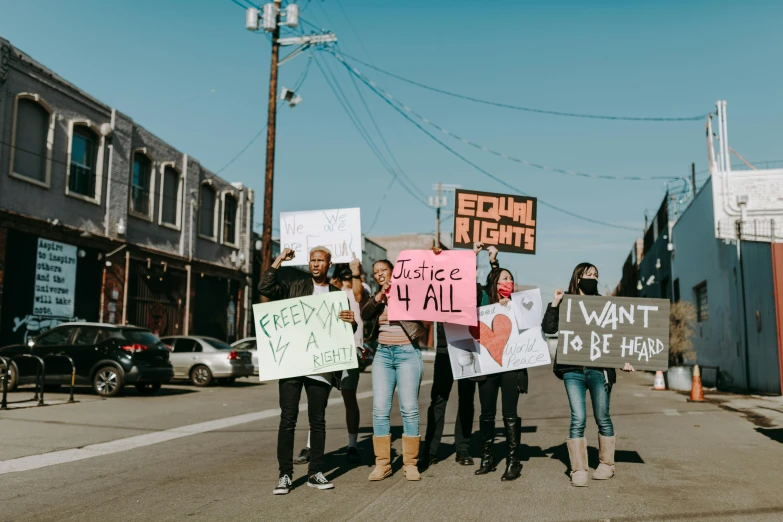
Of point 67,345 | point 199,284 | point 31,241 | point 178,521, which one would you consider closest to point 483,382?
point 178,521

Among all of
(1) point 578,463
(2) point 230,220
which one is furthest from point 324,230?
(2) point 230,220

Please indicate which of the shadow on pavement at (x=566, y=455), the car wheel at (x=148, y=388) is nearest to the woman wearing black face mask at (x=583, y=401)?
the shadow on pavement at (x=566, y=455)

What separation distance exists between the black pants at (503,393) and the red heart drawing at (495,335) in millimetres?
155

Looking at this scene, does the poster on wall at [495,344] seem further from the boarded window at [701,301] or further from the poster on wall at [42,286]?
the boarded window at [701,301]

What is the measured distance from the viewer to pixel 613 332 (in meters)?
6.90

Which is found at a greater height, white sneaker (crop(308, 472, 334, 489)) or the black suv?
the black suv

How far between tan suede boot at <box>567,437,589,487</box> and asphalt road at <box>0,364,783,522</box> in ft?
0.33

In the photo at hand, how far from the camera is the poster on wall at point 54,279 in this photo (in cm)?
Result: 2003

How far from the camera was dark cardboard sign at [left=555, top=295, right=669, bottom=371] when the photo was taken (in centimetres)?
670

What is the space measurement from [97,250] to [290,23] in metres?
9.05

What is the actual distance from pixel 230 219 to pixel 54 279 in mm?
13520

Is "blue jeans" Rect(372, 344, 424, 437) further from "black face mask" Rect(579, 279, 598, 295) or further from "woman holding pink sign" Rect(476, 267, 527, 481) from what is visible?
"black face mask" Rect(579, 279, 598, 295)

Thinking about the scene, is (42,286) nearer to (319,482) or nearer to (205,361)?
(205,361)

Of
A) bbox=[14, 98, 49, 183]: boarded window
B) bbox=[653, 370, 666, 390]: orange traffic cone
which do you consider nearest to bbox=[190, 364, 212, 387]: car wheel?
bbox=[14, 98, 49, 183]: boarded window
